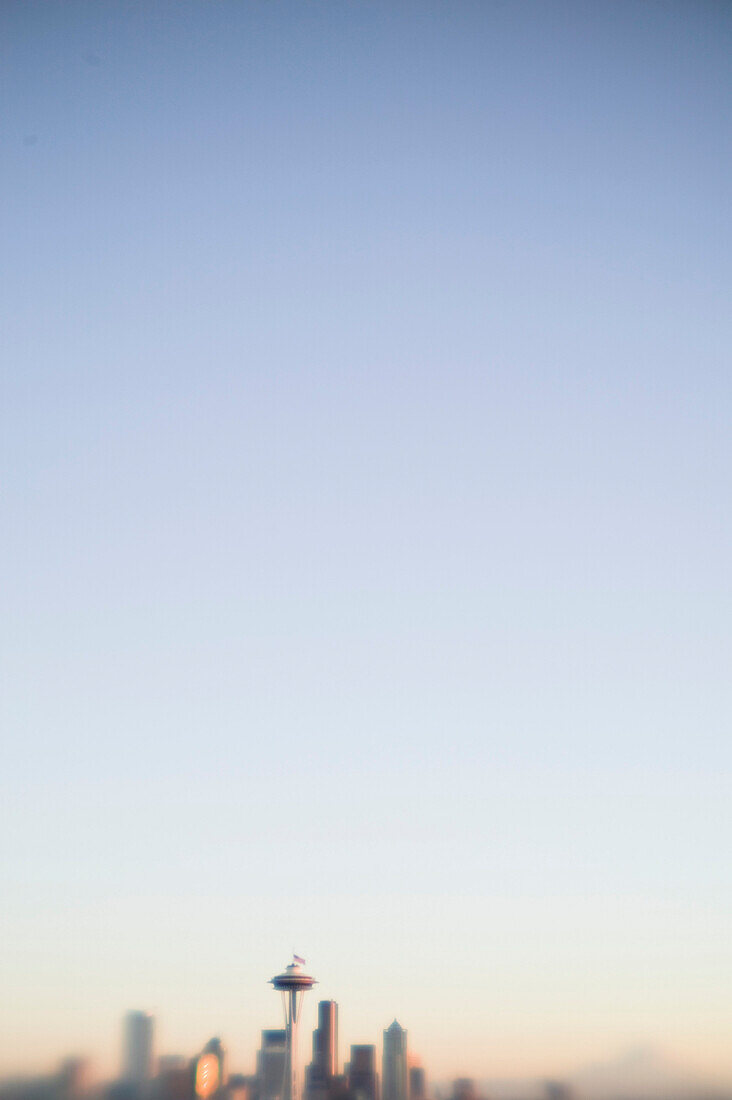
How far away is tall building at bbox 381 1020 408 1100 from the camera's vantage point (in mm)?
176625

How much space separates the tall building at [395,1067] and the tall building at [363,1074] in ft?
13.5

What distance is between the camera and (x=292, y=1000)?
150 ft

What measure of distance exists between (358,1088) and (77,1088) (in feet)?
149

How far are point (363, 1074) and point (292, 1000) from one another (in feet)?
475

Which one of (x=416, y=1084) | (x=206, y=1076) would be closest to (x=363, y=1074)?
(x=416, y=1084)

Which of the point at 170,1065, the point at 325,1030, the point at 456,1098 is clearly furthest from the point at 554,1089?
the point at 170,1065

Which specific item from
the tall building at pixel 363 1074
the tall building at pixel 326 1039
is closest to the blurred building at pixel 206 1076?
the tall building at pixel 326 1039

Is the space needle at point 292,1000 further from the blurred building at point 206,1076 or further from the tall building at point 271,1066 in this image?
the tall building at point 271,1066

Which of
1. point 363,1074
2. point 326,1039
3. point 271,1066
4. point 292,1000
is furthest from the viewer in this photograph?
point 363,1074

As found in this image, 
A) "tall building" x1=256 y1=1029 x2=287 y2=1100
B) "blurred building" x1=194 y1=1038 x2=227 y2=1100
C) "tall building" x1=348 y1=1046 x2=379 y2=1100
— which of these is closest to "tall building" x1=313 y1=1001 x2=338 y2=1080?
"tall building" x1=348 y1=1046 x2=379 y2=1100

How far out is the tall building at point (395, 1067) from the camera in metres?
177

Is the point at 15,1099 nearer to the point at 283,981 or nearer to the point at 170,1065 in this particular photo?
the point at 170,1065

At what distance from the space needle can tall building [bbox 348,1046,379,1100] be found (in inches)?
5312

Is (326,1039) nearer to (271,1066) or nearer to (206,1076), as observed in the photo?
(271,1066)
